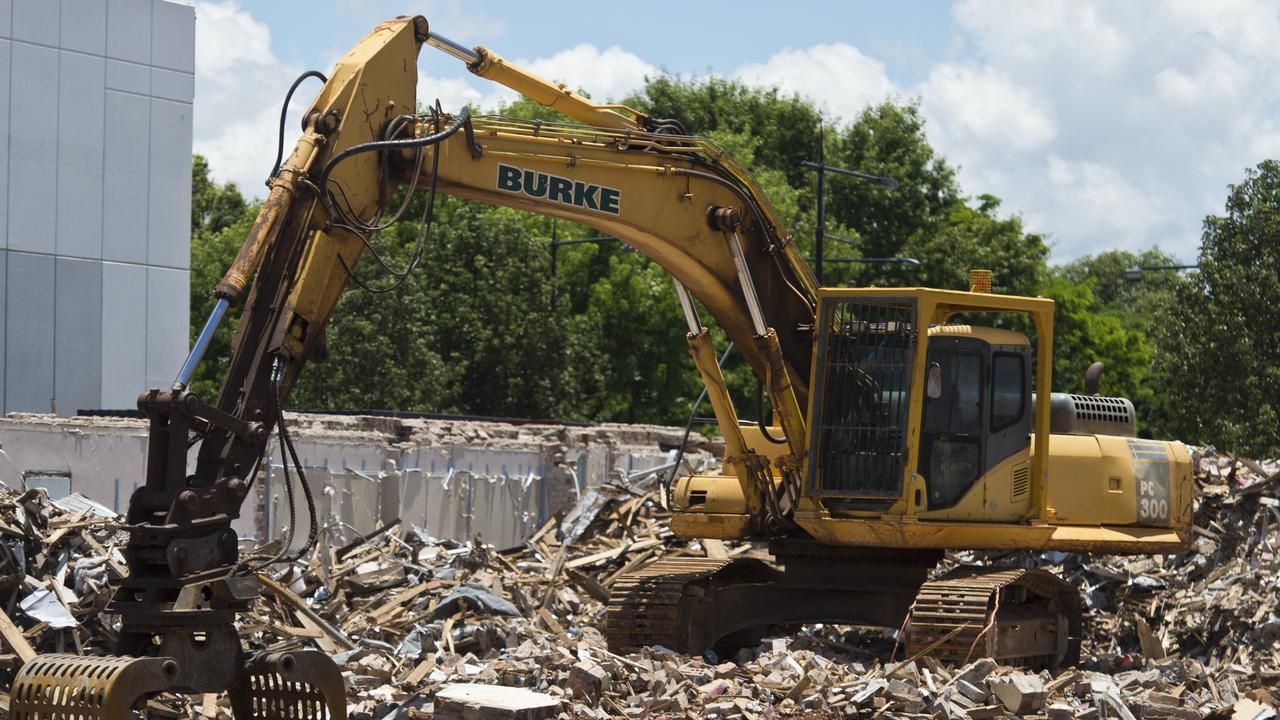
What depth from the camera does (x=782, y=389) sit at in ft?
42.3

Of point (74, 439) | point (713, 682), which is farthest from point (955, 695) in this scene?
point (74, 439)

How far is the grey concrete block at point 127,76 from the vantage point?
32.3 meters

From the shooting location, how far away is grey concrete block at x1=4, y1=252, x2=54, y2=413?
3144cm

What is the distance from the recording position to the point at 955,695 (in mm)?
10898

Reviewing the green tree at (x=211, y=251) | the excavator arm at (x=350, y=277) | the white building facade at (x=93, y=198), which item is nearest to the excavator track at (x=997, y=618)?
the excavator arm at (x=350, y=277)

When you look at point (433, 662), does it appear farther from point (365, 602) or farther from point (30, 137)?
point (30, 137)

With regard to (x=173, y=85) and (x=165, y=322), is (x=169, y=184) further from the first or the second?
(x=165, y=322)

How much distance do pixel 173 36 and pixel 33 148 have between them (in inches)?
154

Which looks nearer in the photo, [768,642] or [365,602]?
[768,642]

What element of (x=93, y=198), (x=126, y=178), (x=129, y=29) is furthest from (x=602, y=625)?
(x=129, y=29)

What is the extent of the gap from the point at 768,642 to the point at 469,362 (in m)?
27.5

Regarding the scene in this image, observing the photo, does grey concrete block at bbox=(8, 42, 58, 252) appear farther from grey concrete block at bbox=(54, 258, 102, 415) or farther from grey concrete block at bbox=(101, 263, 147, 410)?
grey concrete block at bbox=(101, 263, 147, 410)

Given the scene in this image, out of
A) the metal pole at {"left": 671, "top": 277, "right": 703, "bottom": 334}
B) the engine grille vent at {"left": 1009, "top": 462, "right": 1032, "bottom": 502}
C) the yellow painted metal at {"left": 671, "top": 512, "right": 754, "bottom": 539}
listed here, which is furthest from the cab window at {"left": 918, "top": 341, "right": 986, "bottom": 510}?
the metal pole at {"left": 671, "top": 277, "right": 703, "bottom": 334}

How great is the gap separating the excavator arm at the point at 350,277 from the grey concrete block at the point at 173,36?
2276 centimetres
